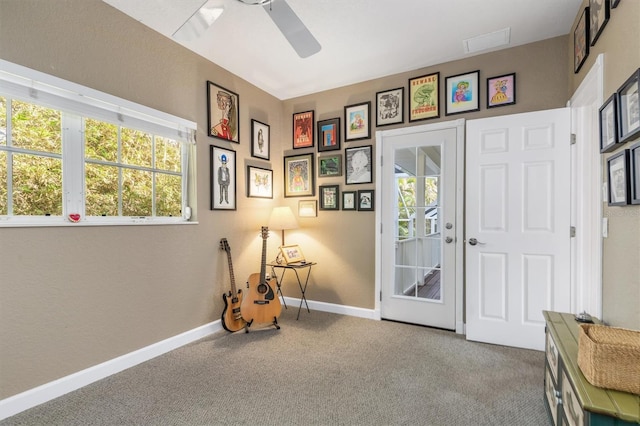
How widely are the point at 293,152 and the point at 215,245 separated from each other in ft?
5.01

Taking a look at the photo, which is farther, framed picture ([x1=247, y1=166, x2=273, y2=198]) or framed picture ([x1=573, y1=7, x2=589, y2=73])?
framed picture ([x1=247, y1=166, x2=273, y2=198])


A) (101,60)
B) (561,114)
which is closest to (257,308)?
(101,60)

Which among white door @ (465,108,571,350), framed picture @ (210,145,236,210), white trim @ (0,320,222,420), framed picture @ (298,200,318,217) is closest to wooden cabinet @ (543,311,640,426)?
white door @ (465,108,571,350)

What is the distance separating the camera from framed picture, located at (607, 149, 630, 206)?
1.46 metres

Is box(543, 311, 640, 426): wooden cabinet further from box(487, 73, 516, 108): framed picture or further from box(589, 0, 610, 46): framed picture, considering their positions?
box(487, 73, 516, 108): framed picture

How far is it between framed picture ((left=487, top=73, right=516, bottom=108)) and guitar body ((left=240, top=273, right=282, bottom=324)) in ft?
8.95

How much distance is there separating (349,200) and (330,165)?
479 millimetres

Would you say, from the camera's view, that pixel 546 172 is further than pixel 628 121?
Yes

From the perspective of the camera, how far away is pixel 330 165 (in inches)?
143

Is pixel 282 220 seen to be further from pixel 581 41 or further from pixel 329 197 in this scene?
pixel 581 41

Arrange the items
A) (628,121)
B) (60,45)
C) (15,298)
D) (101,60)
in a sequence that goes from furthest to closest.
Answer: (101,60), (60,45), (15,298), (628,121)

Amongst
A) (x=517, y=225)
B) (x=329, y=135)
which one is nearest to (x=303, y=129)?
(x=329, y=135)

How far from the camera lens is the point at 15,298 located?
1.79 meters

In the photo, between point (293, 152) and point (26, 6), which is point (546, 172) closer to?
point (293, 152)
